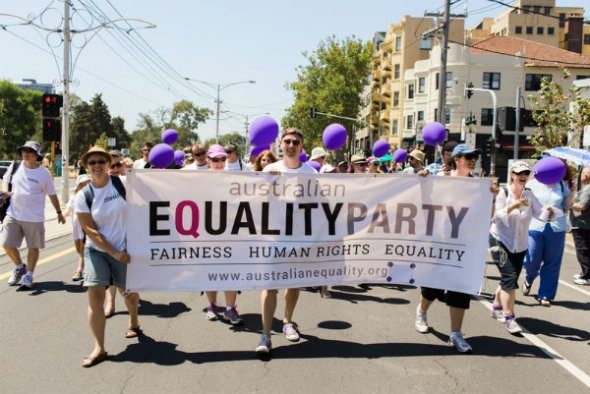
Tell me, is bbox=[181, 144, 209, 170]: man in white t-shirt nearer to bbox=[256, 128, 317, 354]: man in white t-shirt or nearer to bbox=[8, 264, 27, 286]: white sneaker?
bbox=[256, 128, 317, 354]: man in white t-shirt

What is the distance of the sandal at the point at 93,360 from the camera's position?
4508 millimetres

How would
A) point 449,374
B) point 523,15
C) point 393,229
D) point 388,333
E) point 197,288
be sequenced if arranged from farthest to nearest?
1. point 523,15
2. point 388,333
3. point 393,229
4. point 197,288
5. point 449,374

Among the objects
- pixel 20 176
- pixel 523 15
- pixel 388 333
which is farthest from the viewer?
pixel 523 15

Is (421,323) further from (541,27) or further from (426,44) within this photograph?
(541,27)

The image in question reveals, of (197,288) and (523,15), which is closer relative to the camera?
(197,288)

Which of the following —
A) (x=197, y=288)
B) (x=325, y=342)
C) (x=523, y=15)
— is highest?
(x=523, y=15)

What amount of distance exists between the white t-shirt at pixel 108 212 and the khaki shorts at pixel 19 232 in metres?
3.17

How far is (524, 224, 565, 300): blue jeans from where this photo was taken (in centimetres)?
695

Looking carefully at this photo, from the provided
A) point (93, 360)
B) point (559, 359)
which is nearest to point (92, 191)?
point (93, 360)

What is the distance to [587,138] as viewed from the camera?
14312 mm

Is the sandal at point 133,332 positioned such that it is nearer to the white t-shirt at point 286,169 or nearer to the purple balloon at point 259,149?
the white t-shirt at point 286,169

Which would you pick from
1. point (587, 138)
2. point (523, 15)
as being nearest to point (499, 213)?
point (587, 138)

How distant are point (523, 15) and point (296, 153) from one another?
76.8 metres

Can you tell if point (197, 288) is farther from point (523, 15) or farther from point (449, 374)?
point (523, 15)
